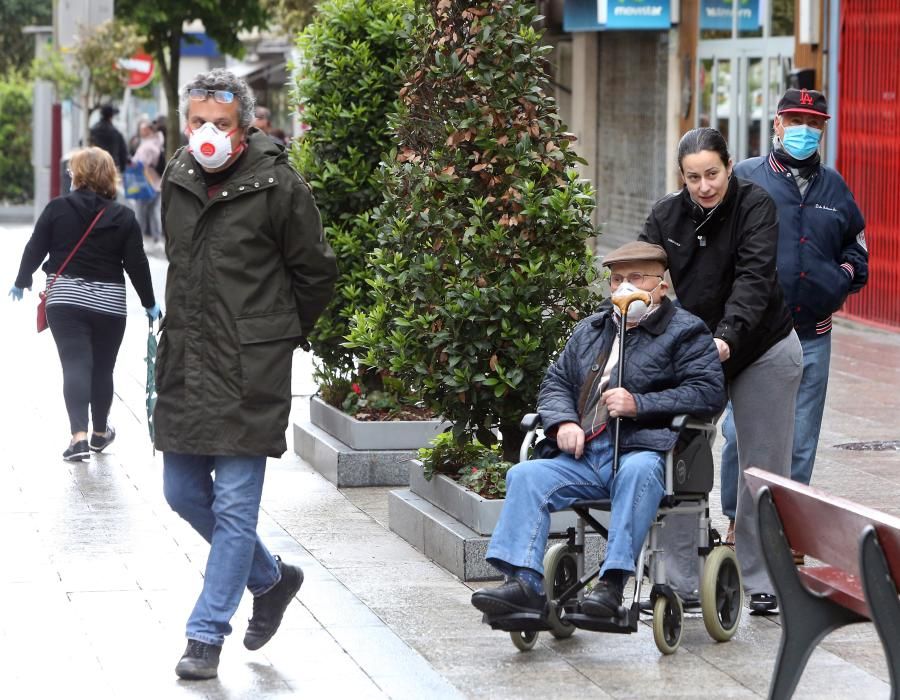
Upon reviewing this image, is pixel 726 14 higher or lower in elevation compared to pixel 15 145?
higher

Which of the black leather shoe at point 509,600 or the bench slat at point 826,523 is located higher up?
the bench slat at point 826,523

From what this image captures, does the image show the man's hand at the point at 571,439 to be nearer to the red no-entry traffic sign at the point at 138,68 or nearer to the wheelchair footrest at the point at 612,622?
the wheelchair footrest at the point at 612,622

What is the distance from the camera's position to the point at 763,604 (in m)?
6.43

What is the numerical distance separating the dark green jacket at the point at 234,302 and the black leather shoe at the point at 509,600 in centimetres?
81

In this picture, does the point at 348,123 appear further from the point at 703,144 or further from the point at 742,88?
the point at 742,88

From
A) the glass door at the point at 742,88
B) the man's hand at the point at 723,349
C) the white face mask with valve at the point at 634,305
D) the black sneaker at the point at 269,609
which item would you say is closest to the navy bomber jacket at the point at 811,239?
the man's hand at the point at 723,349

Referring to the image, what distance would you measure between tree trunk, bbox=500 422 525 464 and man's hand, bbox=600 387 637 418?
146 centimetres

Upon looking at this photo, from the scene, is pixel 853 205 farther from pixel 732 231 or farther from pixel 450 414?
pixel 450 414

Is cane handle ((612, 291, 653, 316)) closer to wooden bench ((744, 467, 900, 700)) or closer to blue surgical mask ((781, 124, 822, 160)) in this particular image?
wooden bench ((744, 467, 900, 700))

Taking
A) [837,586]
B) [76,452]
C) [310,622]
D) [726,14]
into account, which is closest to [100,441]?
[76,452]

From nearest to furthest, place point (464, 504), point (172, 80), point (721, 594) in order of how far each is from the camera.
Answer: point (721, 594) → point (464, 504) → point (172, 80)

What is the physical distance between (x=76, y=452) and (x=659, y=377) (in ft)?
15.1

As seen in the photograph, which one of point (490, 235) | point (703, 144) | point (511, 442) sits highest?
point (703, 144)

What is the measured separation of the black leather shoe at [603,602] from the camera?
5.68 m
